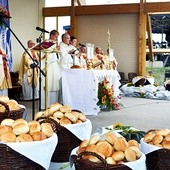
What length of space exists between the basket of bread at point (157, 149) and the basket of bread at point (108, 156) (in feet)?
0.43

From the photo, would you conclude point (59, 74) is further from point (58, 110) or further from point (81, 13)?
point (81, 13)

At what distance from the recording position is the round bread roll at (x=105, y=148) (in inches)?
74.5

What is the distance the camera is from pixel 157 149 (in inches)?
80.2

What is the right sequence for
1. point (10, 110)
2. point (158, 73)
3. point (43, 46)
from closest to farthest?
point (10, 110), point (43, 46), point (158, 73)

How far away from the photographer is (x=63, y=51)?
254 inches

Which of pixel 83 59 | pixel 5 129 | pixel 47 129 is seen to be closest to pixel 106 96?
pixel 83 59

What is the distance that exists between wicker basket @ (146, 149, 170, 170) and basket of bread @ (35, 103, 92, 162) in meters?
0.51

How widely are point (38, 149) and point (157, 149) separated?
62cm

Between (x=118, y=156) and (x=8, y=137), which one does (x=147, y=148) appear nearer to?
(x=118, y=156)

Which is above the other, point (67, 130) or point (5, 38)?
point (5, 38)

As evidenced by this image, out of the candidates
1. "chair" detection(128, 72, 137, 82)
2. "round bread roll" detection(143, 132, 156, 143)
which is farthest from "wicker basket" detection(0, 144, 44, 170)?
"chair" detection(128, 72, 137, 82)

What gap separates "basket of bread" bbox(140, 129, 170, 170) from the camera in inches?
79.3

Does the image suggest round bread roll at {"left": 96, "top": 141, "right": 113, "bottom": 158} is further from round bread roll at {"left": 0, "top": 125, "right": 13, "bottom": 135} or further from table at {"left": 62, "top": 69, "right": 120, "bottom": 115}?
table at {"left": 62, "top": 69, "right": 120, "bottom": 115}

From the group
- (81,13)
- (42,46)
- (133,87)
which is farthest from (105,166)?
(81,13)
